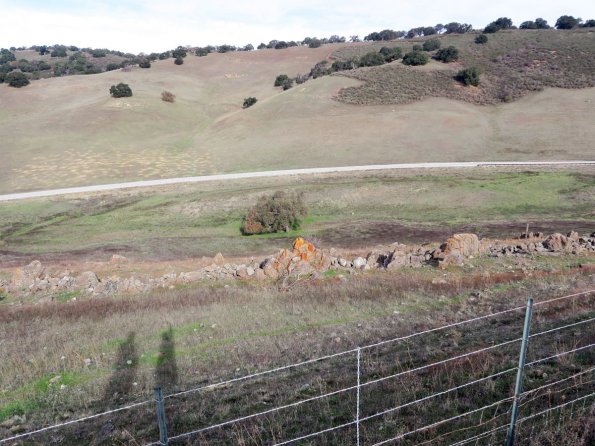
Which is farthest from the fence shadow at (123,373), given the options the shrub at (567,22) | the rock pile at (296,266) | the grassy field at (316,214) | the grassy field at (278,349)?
the shrub at (567,22)

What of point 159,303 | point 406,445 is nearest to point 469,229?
point 159,303

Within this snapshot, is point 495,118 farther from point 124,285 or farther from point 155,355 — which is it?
point 155,355

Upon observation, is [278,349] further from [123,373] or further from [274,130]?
[274,130]

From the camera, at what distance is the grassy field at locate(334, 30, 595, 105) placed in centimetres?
6125

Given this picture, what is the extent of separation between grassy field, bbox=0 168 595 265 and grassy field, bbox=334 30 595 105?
27.0 m

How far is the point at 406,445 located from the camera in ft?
20.0

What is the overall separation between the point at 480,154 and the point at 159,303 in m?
36.4

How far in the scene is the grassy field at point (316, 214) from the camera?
23.9 meters

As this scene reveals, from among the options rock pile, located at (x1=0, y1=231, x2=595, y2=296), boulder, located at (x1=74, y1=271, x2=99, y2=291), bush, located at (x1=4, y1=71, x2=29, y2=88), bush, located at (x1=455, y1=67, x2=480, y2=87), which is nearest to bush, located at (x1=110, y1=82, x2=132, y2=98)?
bush, located at (x1=4, y1=71, x2=29, y2=88)

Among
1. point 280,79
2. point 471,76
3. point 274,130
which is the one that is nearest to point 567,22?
point 471,76

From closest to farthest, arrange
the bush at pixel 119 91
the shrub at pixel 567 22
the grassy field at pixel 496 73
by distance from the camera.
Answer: the grassy field at pixel 496 73, the bush at pixel 119 91, the shrub at pixel 567 22

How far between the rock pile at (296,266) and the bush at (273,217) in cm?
802

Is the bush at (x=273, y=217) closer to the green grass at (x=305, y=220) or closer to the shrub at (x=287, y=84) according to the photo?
the green grass at (x=305, y=220)

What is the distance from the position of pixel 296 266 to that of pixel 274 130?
131 feet
